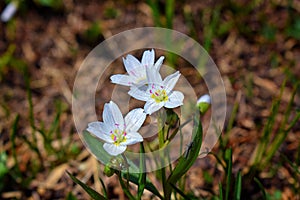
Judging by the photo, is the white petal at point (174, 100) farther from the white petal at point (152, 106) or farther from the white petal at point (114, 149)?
the white petal at point (114, 149)

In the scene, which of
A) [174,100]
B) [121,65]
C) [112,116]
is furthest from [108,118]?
[121,65]

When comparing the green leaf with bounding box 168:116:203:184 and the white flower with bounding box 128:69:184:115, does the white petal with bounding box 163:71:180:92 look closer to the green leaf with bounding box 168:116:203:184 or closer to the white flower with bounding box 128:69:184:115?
the white flower with bounding box 128:69:184:115

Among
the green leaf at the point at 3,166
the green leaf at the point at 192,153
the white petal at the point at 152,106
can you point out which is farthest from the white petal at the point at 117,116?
the green leaf at the point at 3,166

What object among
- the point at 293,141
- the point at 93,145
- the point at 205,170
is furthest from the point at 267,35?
the point at 93,145

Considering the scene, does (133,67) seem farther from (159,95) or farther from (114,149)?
(114,149)

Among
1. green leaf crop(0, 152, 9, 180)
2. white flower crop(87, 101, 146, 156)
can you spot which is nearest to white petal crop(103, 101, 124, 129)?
white flower crop(87, 101, 146, 156)
